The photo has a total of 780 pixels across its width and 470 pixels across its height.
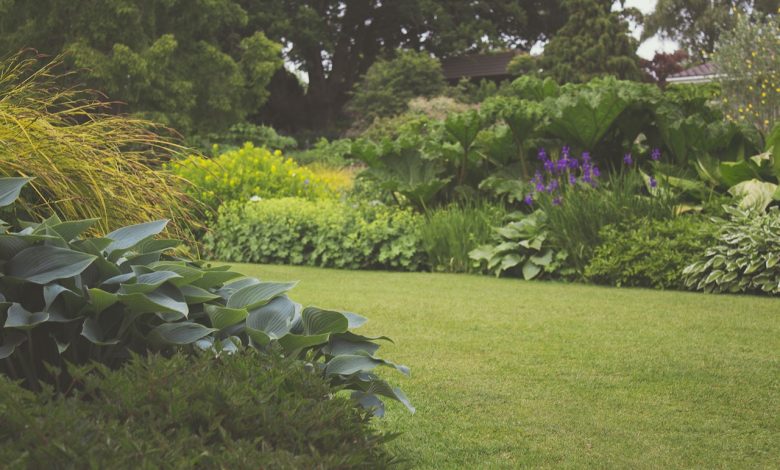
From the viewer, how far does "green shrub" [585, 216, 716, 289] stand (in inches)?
278

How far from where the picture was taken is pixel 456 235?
8531 mm

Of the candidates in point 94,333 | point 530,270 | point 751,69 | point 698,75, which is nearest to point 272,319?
point 94,333

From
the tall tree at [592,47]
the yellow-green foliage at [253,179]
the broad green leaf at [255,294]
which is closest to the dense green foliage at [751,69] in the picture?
the tall tree at [592,47]

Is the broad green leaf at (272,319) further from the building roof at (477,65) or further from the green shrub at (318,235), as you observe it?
the building roof at (477,65)

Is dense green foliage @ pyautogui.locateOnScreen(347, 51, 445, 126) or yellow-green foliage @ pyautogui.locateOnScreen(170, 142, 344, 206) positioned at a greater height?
dense green foliage @ pyautogui.locateOnScreen(347, 51, 445, 126)

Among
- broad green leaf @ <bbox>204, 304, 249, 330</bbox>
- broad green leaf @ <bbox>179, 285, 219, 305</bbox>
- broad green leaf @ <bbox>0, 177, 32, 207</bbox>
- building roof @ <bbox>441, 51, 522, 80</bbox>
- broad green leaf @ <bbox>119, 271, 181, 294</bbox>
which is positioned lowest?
broad green leaf @ <bbox>204, 304, 249, 330</bbox>

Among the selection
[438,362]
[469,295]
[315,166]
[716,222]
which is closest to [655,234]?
[716,222]

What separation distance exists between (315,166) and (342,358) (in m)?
13.7

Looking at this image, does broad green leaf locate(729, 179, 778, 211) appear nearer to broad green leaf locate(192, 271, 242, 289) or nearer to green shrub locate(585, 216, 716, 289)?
green shrub locate(585, 216, 716, 289)

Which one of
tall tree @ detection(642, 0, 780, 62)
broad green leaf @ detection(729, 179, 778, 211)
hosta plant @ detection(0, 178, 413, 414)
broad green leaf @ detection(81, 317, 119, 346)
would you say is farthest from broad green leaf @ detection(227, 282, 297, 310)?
tall tree @ detection(642, 0, 780, 62)

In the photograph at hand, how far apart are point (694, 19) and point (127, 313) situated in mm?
42086

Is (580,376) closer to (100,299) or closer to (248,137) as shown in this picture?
(100,299)

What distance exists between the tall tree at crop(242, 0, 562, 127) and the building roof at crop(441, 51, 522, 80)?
1.70 feet

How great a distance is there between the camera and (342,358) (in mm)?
2533
